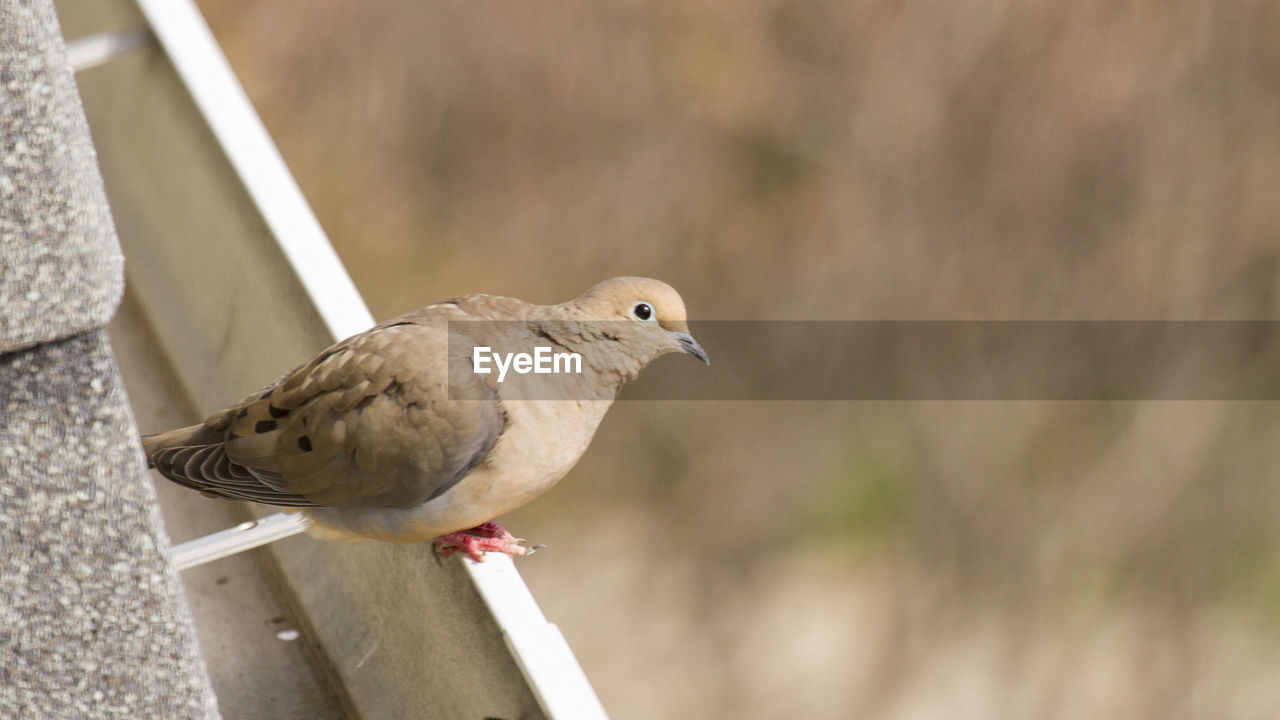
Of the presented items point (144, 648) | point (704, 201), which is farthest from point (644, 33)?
point (144, 648)

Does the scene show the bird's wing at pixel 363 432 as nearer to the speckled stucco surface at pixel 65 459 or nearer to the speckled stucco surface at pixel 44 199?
the speckled stucco surface at pixel 65 459

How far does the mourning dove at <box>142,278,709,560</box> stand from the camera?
55.6 inches

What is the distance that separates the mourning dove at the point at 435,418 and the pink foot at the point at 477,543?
0.03 meters

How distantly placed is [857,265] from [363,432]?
8.26ft

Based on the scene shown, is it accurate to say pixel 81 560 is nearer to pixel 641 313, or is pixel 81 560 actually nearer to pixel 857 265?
pixel 641 313

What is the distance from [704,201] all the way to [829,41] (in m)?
0.54

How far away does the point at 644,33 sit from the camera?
3.66 m

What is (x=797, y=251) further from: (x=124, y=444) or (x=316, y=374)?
(x=124, y=444)

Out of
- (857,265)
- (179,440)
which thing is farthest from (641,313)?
(857,265)

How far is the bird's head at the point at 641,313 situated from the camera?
4.71 feet

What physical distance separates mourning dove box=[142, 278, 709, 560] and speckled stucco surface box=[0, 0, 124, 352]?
55 cm

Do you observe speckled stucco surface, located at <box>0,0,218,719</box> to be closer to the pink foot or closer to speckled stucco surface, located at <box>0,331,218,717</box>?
speckled stucco surface, located at <box>0,331,218,717</box>

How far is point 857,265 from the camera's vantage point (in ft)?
12.3

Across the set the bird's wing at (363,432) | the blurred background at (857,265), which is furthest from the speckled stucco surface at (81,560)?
the blurred background at (857,265)
